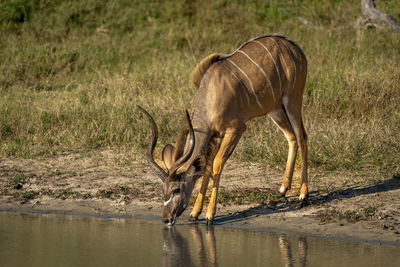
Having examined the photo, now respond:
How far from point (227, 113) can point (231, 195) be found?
801mm

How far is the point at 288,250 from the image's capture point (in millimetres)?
4574

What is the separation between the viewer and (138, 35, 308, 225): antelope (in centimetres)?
522

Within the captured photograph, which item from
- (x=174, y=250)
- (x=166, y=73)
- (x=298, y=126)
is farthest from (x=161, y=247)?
(x=166, y=73)

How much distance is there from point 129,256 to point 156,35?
7.26 meters

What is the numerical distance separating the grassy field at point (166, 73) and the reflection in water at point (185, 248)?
184 cm

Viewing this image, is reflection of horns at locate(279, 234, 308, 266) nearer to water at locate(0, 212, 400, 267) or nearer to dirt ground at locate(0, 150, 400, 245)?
water at locate(0, 212, 400, 267)

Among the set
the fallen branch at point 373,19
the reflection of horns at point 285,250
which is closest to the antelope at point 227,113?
the reflection of horns at point 285,250

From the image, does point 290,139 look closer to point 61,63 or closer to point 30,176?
point 30,176

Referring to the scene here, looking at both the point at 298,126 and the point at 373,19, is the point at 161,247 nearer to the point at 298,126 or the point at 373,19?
the point at 298,126

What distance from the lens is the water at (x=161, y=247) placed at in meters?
4.33

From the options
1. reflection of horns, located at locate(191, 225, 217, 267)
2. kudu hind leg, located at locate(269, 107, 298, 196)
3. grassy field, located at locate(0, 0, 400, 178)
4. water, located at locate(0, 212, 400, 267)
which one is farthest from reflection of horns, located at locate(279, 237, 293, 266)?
grassy field, located at locate(0, 0, 400, 178)

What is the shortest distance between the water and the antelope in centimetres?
32

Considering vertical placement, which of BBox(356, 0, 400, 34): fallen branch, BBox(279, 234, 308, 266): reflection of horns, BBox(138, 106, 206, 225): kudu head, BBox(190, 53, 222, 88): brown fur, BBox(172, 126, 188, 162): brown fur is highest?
BBox(356, 0, 400, 34): fallen branch

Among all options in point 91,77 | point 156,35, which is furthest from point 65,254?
point 156,35
